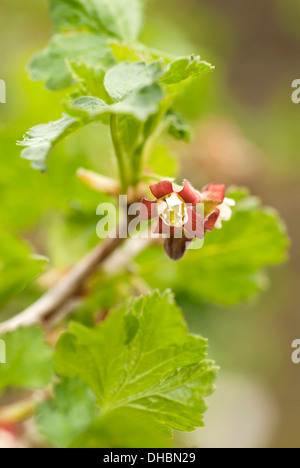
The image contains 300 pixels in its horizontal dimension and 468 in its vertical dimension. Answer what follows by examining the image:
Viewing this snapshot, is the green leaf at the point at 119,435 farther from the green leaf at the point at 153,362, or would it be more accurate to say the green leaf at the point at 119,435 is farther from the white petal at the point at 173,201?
the white petal at the point at 173,201

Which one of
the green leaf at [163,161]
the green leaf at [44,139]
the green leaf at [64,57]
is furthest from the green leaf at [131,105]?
the green leaf at [163,161]

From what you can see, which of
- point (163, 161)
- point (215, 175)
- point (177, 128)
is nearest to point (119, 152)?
point (177, 128)

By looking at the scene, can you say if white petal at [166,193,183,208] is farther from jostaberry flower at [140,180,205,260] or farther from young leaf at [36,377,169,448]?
young leaf at [36,377,169,448]

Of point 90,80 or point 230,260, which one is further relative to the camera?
point 230,260

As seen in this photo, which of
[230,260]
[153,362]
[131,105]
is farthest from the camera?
[230,260]

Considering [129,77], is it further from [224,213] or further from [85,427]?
[85,427]

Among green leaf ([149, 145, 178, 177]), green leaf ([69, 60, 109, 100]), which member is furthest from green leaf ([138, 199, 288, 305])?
green leaf ([69, 60, 109, 100])
